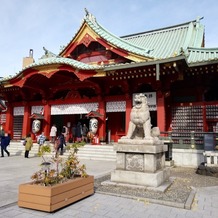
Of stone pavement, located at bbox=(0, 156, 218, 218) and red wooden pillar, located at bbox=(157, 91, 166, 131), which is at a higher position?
red wooden pillar, located at bbox=(157, 91, 166, 131)

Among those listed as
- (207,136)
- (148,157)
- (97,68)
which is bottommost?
(148,157)

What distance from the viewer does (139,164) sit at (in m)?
6.71

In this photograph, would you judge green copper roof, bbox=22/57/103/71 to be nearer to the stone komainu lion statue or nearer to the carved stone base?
the stone komainu lion statue

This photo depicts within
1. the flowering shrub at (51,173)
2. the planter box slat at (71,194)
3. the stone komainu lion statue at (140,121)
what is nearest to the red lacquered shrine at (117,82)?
the stone komainu lion statue at (140,121)

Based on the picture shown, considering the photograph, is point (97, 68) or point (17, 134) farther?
point (17, 134)

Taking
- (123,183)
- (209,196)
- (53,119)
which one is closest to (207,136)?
(209,196)

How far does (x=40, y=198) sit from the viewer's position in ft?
14.6

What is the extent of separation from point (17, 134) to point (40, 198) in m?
17.2

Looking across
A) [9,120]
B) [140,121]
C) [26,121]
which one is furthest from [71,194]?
[9,120]

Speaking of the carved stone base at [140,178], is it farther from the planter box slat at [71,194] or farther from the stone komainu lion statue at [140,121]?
the planter box slat at [71,194]

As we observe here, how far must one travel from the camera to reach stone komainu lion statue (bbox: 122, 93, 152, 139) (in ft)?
22.8

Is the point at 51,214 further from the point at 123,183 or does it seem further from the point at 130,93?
the point at 130,93

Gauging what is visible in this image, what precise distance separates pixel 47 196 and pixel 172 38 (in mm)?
17853

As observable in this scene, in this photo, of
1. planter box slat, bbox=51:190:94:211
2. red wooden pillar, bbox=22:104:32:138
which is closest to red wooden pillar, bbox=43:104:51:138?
red wooden pillar, bbox=22:104:32:138
